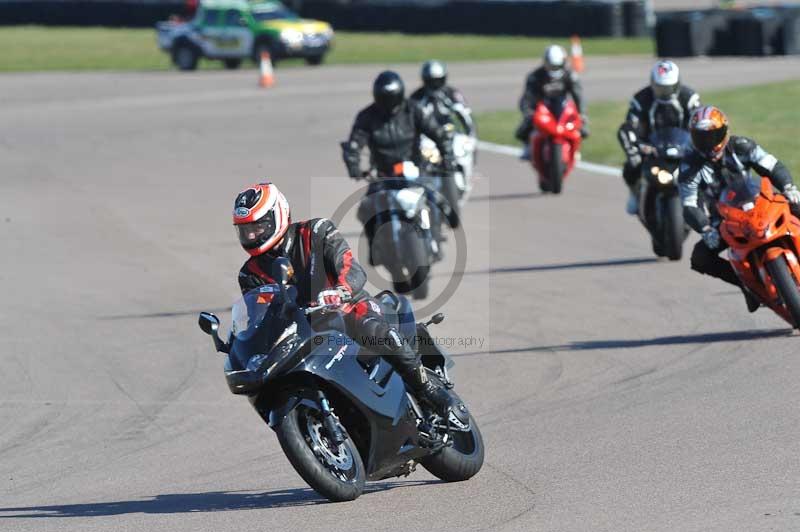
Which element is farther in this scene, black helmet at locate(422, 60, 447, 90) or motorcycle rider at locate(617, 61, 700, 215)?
black helmet at locate(422, 60, 447, 90)

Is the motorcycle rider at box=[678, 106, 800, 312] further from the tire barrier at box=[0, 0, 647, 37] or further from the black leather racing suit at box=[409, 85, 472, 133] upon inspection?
the tire barrier at box=[0, 0, 647, 37]

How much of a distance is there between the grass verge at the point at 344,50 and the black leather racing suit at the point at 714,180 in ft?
94.7

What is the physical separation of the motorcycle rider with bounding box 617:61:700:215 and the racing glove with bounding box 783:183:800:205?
3.46 meters

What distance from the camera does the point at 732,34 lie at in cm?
3656

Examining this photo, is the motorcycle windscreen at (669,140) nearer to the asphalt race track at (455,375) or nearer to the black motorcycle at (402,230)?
the asphalt race track at (455,375)

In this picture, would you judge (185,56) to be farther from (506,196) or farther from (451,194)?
(451,194)

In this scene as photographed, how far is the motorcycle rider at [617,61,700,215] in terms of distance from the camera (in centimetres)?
1345

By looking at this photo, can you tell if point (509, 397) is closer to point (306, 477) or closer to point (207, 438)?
point (207, 438)

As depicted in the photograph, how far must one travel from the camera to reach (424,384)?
7.11 meters

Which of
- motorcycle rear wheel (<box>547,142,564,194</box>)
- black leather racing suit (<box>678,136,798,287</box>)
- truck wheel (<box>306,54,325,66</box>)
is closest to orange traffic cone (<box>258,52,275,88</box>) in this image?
truck wheel (<box>306,54,325,66</box>)

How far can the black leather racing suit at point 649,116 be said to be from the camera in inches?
533

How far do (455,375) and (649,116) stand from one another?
473cm

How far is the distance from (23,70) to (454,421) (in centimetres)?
3558

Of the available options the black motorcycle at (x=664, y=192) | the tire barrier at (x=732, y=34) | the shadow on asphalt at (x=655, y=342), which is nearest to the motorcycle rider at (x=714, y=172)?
the shadow on asphalt at (x=655, y=342)
